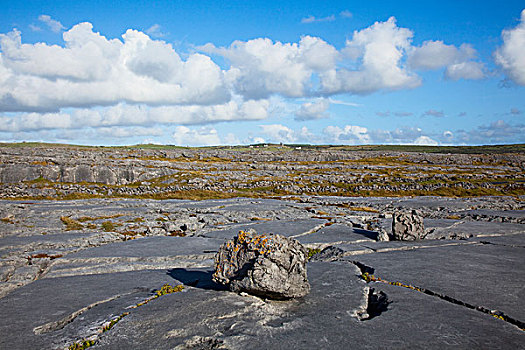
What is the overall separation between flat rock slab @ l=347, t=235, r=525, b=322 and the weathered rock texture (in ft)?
6.88

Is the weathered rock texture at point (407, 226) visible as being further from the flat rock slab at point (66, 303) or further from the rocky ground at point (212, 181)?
the rocky ground at point (212, 181)

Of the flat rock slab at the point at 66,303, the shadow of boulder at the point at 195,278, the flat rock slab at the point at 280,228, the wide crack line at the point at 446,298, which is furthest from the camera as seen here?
the flat rock slab at the point at 280,228

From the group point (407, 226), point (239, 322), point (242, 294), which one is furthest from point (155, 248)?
point (407, 226)

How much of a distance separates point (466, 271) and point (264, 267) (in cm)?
1053

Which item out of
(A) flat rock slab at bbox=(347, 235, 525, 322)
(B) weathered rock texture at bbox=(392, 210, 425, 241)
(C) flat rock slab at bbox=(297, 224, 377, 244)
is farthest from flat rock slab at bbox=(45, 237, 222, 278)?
(B) weathered rock texture at bbox=(392, 210, 425, 241)

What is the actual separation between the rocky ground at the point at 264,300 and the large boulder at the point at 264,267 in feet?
1.63

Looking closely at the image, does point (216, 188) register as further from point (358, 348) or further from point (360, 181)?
point (358, 348)

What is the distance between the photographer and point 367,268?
16703mm

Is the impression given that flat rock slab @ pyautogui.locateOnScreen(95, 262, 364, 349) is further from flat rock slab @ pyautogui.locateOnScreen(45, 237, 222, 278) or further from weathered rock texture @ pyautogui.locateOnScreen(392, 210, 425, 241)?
weathered rock texture @ pyautogui.locateOnScreen(392, 210, 425, 241)

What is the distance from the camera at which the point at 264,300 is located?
1245cm

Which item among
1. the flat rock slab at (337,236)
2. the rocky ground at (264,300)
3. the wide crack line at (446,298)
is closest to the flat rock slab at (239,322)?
the rocky ground at (264,300)

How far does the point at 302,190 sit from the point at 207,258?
55124mm

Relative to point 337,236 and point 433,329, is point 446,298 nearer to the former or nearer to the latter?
point 433,329

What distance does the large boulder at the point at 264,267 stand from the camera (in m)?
12.2
